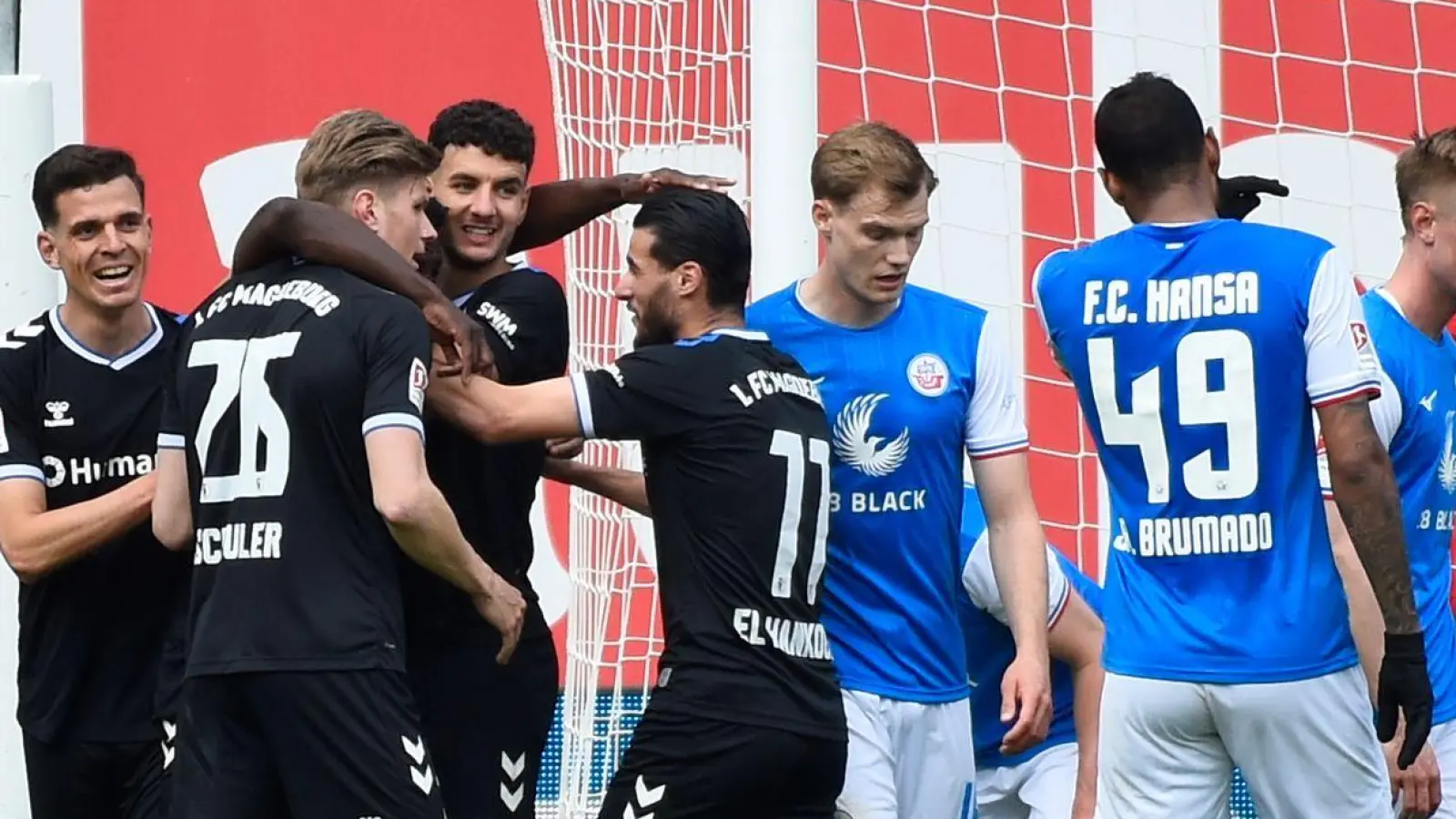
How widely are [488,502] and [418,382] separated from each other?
2.00ft

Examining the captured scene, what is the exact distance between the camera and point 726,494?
4.14 m

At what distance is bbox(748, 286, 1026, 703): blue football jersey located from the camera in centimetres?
456

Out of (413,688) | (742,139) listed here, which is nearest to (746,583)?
(413,688)

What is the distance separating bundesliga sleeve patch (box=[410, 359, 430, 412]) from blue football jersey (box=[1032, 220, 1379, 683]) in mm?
1362

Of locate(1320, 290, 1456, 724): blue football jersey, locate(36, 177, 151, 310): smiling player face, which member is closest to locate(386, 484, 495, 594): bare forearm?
locate(36, 177, 151, 310): smiling player face

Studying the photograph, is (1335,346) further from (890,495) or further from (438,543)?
(438,543)

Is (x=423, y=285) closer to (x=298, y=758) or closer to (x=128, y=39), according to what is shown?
(x=298, y=758)

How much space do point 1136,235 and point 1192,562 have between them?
0.66m

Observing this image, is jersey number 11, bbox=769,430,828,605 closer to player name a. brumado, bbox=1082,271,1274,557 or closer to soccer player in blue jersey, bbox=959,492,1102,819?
player name a. brumado, bbox=1082,271,1274,557

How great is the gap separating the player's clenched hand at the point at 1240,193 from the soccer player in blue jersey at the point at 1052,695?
88 cm

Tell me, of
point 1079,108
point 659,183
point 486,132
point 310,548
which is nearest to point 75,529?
point 310,548

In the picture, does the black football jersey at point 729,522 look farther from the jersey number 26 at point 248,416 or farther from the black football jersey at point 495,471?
the jersey number 26 at point 248,416

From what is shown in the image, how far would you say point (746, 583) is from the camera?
4.14 meters

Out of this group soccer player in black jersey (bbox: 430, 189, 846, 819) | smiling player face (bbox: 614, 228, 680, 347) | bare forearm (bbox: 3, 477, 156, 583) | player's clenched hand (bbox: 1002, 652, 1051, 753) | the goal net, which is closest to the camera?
soccer player in black jersey (bbox: 430, 189, 846, 819)
